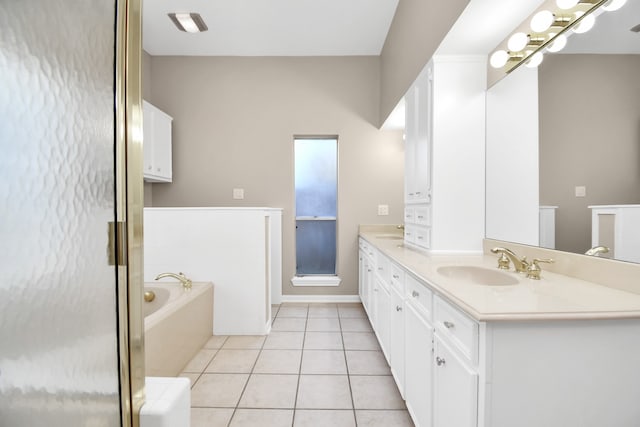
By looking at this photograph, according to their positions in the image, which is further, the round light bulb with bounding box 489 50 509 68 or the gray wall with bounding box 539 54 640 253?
the round light bulb with bounding box 489 50 509 68

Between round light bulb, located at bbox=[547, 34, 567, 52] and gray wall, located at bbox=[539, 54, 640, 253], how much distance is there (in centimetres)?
3

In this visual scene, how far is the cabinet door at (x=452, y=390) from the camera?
880 millimetres

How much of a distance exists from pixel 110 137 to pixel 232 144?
11.3 ft

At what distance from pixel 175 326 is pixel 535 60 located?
102 inches

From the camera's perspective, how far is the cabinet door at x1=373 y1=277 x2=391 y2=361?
2.01 m

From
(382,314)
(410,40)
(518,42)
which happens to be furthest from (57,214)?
(410,40)

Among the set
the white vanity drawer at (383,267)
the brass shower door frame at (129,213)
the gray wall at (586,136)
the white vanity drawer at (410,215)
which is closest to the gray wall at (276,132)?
the white vanity drawer at (410,215)

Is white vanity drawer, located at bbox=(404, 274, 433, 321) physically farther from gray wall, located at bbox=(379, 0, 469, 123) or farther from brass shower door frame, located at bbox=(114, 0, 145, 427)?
gray wall, located at bbox=(379, 0, 469, 123)

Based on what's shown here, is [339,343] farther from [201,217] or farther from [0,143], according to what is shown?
[0,143]

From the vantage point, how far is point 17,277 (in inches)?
9.9

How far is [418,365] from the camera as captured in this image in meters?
1.38

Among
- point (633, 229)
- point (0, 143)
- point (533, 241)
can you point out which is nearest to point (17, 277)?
point (0, 143)

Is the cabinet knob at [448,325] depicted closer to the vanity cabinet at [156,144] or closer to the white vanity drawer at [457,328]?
the white vanity drawer at [457,328]

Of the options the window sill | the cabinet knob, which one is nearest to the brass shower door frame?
the cabinet knob
